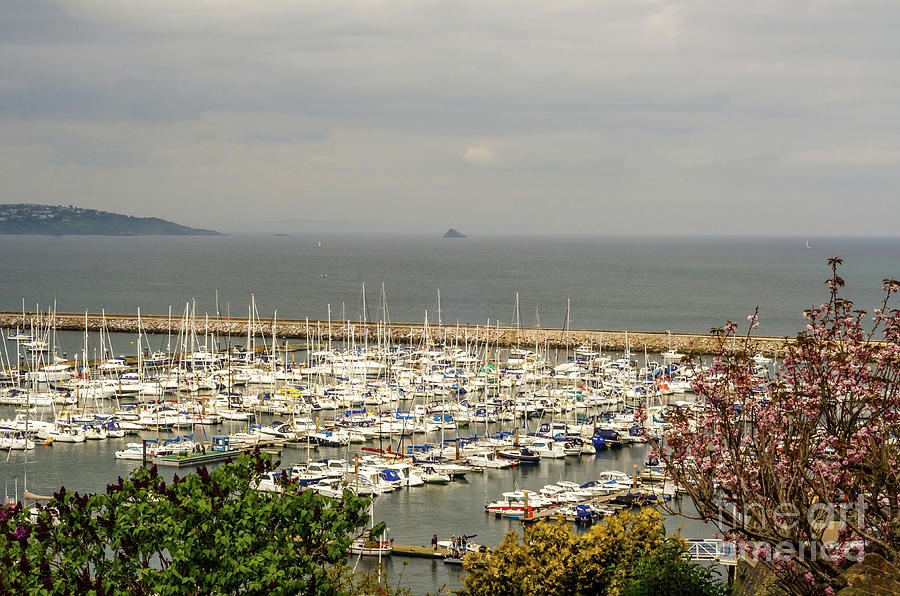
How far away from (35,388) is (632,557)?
135ft

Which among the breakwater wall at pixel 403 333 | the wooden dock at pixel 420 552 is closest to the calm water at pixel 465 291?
the breakwater wall at pixel 403 333

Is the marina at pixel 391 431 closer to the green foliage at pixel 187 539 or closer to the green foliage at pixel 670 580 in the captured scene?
the green foliage at pixel 670 580

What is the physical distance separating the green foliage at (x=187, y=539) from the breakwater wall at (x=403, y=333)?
5400cm

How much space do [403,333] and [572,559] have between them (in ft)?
203

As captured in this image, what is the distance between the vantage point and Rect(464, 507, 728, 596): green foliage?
16047 millimetres

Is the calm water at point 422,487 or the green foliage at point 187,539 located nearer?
the green foliage at point 187,539

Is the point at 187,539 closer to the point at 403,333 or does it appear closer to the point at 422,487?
the point at 422,487

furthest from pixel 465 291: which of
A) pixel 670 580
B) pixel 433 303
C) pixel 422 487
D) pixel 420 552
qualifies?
pixel 670 580

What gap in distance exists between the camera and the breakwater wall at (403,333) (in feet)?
230

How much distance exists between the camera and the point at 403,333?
77.9 m

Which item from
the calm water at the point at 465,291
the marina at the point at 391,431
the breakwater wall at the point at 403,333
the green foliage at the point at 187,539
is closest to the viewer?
the green foliage at the point at 187,539

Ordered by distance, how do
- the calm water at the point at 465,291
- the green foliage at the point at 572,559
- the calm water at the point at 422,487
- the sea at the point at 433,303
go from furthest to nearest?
the calm water at the point at 465,291 → the sea at the point at 433,303 → the calm water at the point at 422,487 → the green foliage at the point at 572,559

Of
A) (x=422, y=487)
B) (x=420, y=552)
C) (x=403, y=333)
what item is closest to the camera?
(x=420, y=552)

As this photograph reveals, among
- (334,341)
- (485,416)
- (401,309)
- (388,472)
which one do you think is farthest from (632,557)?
(401,309)
